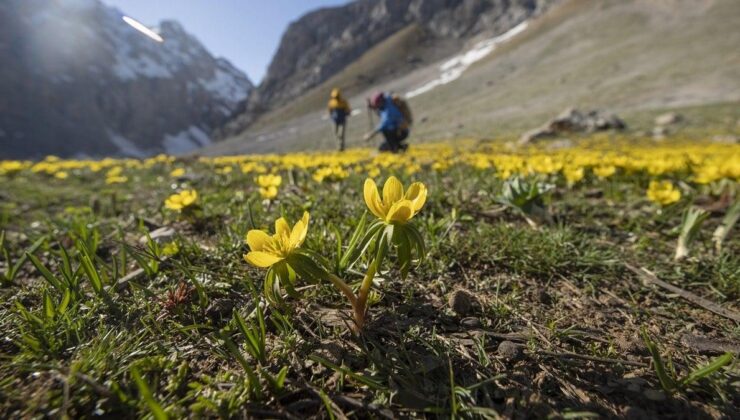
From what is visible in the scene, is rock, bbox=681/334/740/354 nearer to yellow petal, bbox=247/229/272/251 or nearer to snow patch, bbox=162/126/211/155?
yellow petal, bbox=247/229/272/251

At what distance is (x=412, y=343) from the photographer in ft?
4.78

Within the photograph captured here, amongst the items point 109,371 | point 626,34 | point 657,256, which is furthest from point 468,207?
point 626,34

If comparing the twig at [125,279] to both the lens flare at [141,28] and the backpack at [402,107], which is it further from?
the backpack at [402,107]

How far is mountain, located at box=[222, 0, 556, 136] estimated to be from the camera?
114 metres

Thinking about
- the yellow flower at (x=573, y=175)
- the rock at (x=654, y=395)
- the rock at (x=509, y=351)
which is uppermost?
the rock at (x=509, y=351)

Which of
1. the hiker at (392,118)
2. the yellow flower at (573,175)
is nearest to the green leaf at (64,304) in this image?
the yellow flower at (573,175)

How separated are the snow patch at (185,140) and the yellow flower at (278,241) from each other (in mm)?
127033

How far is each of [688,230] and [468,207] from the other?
147 centimetres

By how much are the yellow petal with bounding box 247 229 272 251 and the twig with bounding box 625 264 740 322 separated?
2077mm

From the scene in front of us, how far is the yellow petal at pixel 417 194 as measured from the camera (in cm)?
125

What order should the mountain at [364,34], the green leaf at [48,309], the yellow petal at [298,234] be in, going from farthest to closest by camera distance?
the mountain at [364,34]
the green leaf at [48,309]
the yellow petal at [298,234]

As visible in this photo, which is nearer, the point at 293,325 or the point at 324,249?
the point at 293,325

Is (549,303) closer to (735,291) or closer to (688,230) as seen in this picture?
(735,291)

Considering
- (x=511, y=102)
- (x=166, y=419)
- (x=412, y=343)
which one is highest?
(x=166, y=419)
